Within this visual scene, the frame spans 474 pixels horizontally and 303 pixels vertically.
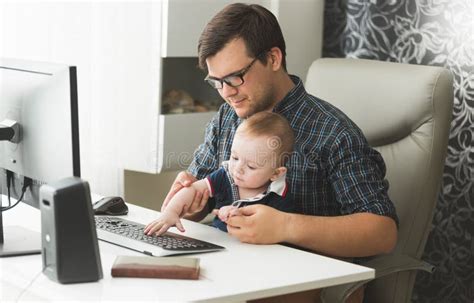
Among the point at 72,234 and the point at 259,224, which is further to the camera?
the point at 259,224

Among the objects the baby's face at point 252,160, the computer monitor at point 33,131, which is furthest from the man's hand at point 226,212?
the computer monitor at point 33,131

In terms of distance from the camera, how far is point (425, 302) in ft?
11.4

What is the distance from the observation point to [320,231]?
2.28m

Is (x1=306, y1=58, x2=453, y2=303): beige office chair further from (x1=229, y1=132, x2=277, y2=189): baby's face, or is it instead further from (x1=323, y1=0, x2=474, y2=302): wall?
(x1=323, y1=0, x2=474, y2=302): wall

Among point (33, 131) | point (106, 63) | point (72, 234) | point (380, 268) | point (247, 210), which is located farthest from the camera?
point (106, 63)

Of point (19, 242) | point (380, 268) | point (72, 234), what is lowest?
point (380, 268)

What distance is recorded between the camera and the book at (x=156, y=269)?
189 centimetres

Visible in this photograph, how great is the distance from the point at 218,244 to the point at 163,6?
1239 millimetres

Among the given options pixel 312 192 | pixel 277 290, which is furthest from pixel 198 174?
pixel 277 290

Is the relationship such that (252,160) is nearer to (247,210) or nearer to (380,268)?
(247,210)

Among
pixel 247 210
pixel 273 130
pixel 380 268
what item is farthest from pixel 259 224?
pixel 380 268

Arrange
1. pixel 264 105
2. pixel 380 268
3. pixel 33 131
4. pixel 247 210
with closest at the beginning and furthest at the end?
1. pixel 33 131
2. pixel 247 210
3. pixel 380 268
4. pixel 264 105

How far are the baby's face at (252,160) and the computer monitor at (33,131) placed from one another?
0.48 metres

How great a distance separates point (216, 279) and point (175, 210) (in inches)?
19.0
